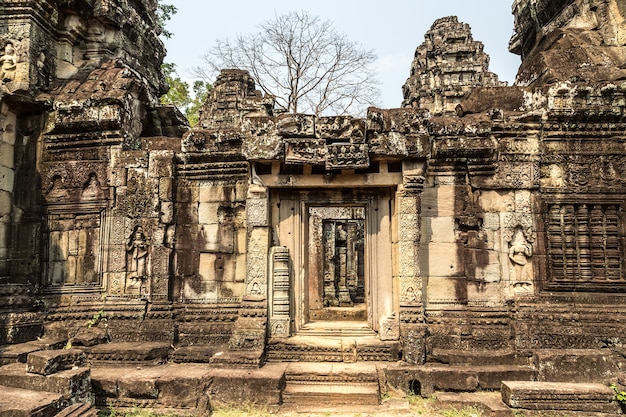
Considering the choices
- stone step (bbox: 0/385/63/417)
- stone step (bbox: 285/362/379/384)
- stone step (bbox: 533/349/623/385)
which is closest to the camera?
stone step (bbox: 0/385/63/417)

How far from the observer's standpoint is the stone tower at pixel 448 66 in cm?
1711

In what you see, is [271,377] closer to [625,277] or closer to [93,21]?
[625,277]

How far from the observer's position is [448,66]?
1744cm

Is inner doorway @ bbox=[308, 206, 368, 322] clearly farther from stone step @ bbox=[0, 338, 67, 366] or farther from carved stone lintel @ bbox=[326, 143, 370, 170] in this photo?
stone step @ bbox=[0, 338, 67, 366]

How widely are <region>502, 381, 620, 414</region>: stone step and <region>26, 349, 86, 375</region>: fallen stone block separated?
186 inches

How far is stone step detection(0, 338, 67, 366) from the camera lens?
5.57 m

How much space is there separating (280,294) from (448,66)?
14.0 m

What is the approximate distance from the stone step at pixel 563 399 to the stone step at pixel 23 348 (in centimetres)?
544

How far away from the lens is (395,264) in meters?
6.26

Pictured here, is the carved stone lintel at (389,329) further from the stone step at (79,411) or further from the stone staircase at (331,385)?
the stone step at (79,411)

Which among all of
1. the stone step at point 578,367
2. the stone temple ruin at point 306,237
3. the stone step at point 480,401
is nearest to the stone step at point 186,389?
the stone temple ruin at point 306,237

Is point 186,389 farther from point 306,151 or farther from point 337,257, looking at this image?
point 337,257

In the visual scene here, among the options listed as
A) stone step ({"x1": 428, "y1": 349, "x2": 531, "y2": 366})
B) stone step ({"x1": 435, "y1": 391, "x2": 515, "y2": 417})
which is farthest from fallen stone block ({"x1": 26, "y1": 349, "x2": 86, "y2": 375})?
stone step ({"x1": 428, "y1": 349, "x2": 531, "y2": 366})

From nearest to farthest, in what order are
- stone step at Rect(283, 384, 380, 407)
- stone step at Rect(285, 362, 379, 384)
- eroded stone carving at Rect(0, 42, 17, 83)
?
1. stone step at Rect(283, 384, 380, 407)
2. stone step at Rect(285, 362, 379, 384)
3. eroded stone carving at Rect(0, 42, 17, 83)
